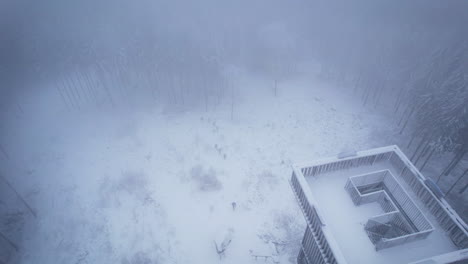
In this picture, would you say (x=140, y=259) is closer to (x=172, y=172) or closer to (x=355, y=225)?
(x=172, y=172)

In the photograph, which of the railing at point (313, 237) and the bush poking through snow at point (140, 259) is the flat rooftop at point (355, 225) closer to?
the railing at point (313, 237)

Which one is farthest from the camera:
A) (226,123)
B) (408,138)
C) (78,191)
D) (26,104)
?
(26,104)

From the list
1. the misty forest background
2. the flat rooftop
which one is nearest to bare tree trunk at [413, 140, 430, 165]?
the misty forest background

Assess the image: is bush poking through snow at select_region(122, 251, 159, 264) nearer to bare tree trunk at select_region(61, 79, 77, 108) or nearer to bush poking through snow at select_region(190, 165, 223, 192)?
bush poking through snow at select_region(190, 165, 223, 192)

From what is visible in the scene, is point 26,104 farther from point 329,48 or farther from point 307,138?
point 329,48

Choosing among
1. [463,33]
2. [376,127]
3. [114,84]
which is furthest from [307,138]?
[114,84]
